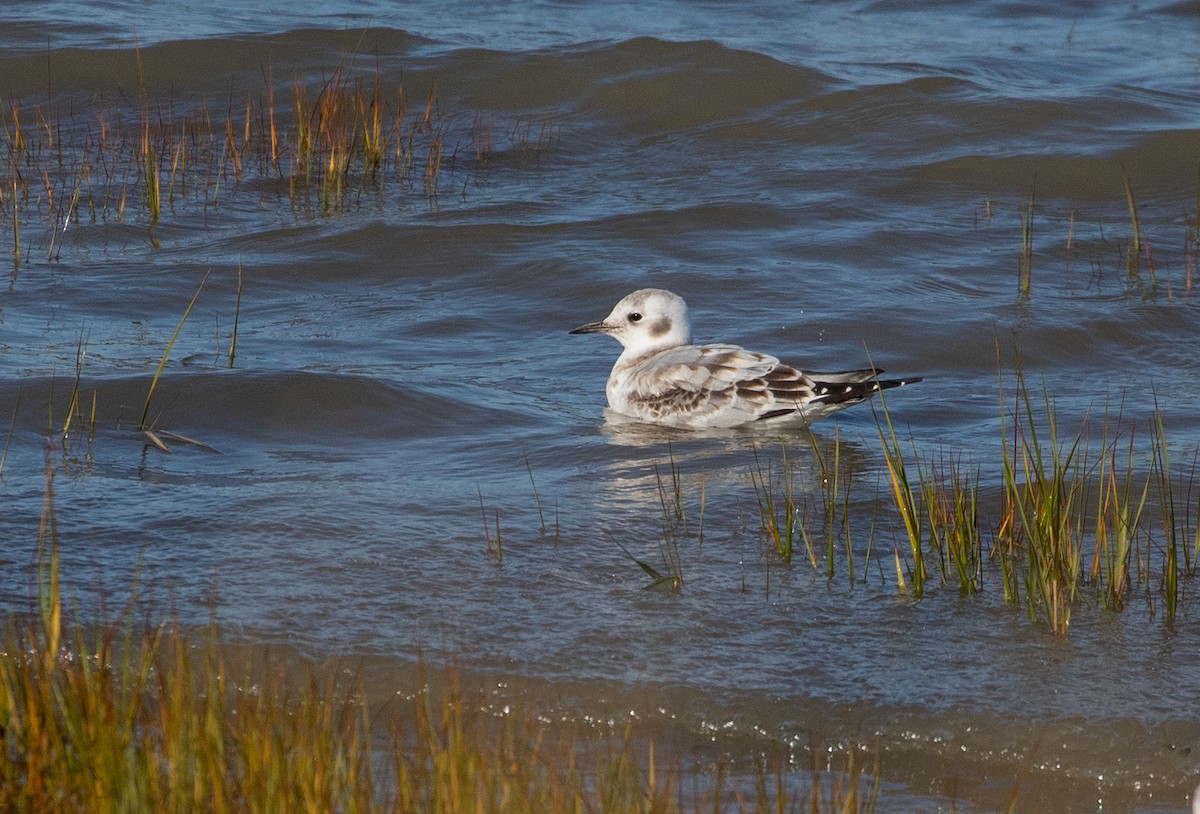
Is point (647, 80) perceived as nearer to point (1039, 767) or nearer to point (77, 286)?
point (77, 286)

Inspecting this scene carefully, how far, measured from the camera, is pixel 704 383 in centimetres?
803

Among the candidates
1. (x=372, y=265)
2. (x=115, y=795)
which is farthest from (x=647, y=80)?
(x=115, y=795)

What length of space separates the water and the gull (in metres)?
0.21

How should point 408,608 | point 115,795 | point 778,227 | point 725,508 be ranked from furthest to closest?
point 778,227 → point 725,508 → point 408,608 → point 115,795

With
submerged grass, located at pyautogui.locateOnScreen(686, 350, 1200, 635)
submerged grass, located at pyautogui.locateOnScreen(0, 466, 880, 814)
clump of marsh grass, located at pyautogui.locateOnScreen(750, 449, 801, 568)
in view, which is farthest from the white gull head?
submerged grass, located at pyautogui.locateOnScreen(0, 466, 880, 814)

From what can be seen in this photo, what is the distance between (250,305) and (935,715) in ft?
21.3

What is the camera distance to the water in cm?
461

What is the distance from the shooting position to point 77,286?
977cm

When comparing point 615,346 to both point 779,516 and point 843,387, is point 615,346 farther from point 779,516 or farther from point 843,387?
point 779,516

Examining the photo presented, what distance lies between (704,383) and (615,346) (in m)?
2.24

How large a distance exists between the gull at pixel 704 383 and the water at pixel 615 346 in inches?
8.2

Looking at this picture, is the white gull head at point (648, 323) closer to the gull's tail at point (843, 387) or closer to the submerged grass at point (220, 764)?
the gull's tail at point (843, 387)

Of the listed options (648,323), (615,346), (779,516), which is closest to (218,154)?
(615,346)

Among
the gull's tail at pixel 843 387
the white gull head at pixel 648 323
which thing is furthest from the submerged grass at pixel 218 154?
the gull's tail at pixel 843 387
